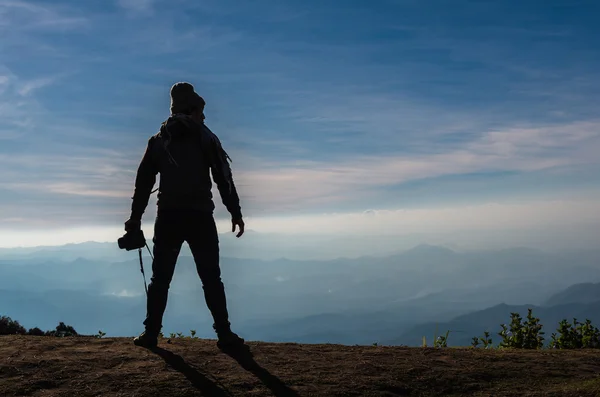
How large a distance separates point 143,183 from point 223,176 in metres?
1.16

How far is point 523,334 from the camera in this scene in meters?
8.85

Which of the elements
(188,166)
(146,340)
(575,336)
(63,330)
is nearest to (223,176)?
(188,166)

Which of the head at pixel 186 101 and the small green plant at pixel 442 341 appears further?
the small green plant at pixel 442 341

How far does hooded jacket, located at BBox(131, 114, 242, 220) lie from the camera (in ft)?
22.9

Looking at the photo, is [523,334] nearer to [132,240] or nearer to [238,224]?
[238,224]

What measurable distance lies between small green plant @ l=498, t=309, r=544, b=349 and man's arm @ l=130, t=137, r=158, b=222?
20.7ft

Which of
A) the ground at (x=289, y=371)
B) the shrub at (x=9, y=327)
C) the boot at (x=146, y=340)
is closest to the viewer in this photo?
the ground at (x=289, y=371)

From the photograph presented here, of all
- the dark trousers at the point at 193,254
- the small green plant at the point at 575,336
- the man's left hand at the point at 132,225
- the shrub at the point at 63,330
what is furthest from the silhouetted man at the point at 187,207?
the small green plant at the point at 575,336

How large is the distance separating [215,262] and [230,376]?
1841 millimetres

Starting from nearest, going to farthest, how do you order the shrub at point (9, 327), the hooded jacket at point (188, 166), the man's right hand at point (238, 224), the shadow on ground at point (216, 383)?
the shadow on ground at point (216, 383) < the hooded jacket at point (188, 166) < the man's right hand at point (238, 224) < the shrub at point (9, 327)

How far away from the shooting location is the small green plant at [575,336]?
8.51 metres

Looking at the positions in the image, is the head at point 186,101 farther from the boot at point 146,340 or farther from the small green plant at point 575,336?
the small green plant at point 575,336

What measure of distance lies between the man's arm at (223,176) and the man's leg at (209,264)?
1.16 feet

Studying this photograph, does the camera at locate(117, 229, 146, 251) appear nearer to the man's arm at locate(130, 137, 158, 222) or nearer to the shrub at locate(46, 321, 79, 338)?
the man's arm at locate(130, 137, 158, 222)
